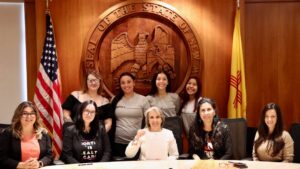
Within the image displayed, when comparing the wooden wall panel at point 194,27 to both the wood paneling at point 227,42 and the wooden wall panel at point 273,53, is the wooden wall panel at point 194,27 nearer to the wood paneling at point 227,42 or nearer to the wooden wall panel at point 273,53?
the wood paneling at point 227,42

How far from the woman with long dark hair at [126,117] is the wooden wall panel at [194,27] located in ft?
2.82

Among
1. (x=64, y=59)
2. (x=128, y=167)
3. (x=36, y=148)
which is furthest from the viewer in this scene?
(x=64, y=59)

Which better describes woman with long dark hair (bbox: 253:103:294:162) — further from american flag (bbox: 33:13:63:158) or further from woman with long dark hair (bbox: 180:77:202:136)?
american flag (bbox: 33:13:63:158)

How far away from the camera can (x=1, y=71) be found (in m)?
5.04

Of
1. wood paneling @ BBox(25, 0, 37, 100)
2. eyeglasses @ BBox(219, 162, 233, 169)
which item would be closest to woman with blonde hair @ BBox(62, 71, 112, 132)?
wood paneling @ BBox(25, 0, 37, 100)

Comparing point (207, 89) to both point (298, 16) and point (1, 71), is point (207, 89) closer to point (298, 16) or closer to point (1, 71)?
point (298, 16)

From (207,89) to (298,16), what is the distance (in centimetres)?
163

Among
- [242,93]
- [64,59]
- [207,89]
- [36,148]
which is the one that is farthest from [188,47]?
[36,148]

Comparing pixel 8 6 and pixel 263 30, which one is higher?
pixel 8 6

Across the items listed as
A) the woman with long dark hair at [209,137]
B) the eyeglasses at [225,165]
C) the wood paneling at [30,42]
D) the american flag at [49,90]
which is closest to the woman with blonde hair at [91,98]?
the american flag at [49,90]

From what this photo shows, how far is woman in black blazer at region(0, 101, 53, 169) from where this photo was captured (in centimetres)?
334

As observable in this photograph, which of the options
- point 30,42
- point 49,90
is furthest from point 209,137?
point 30,42

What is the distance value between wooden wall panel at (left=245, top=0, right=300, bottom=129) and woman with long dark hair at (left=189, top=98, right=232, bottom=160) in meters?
1.74

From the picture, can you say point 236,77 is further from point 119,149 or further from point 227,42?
point 119,149
